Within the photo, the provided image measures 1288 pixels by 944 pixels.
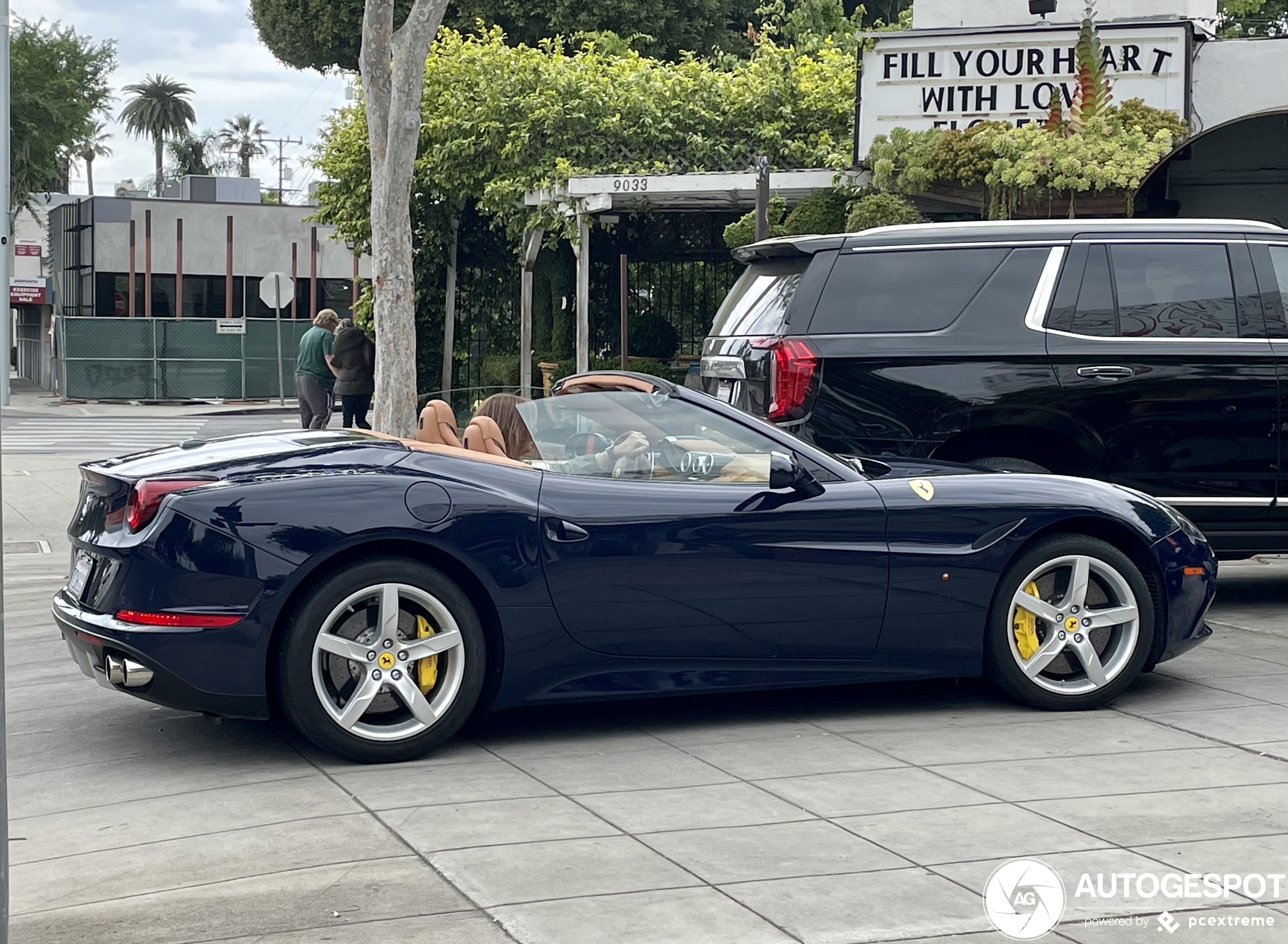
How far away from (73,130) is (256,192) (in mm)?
14759

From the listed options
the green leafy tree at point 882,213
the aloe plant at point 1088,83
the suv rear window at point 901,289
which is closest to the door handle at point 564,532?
the suv rear window at point 901,289

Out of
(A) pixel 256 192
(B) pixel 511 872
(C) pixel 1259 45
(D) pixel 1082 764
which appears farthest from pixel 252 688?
(A) pixel 256 192

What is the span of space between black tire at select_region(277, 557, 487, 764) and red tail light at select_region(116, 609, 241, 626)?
0.68 feet

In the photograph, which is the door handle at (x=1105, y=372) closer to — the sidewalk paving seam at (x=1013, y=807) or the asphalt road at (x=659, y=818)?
the asphalt road at (x=659, y=818)

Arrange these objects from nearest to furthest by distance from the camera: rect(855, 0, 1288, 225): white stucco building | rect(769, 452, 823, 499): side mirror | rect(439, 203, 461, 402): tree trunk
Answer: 1. rect(769, 452, 823, 499): side mirror
2. rect(855, 0, 1288, 225): white stucco building
3. rect(439, 203, 461, 402): tree trunk

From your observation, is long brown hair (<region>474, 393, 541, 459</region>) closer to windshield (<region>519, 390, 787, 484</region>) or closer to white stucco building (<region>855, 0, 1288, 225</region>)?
windshield (<region>519, 390, 787, 484</region>)

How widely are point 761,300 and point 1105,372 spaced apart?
1.82 meters

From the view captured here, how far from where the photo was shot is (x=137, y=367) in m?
37.9

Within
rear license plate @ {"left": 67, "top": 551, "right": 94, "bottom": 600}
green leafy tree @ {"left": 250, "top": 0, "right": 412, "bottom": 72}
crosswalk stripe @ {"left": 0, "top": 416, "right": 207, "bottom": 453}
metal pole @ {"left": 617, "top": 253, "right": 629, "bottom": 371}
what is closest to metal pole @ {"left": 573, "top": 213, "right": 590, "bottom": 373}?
metal pole @ {"left": 617, "top": 253, "right": 629, "bottom": 371}

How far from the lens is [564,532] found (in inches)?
215

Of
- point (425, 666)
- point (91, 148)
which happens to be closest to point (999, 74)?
point (425, 666)

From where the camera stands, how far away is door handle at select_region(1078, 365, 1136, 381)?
7895mm

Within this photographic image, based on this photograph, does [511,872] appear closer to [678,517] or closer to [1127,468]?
[678,517]

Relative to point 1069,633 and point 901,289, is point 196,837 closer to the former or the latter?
point 1069,633
